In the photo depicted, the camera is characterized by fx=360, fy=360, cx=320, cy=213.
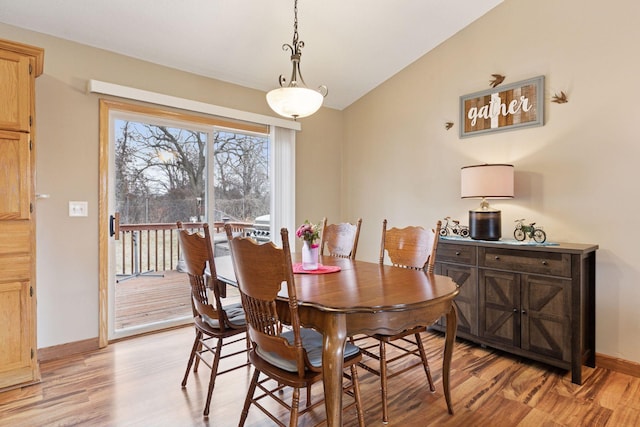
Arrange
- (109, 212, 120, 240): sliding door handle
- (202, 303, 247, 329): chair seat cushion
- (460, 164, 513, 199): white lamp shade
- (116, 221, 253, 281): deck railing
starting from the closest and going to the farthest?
(202, 303, 247, 329): chair seat cushion → (460, 164, 513, 199): white lamp shade → (109, 212, 120, 240): sliding door handle → (116, 221, 253, 281): deck railing

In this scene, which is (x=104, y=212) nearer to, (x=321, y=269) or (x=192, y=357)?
(x=192, y=357)

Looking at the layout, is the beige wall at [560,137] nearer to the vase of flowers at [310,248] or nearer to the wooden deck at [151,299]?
the vase of flowers at [310,248]

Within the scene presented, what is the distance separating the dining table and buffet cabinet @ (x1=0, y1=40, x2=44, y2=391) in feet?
Answer: 4.55

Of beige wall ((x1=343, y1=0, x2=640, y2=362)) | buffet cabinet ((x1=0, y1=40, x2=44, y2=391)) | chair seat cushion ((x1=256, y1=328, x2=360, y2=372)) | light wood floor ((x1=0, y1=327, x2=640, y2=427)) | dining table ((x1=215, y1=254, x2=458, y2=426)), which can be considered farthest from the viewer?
beige wall ((x1=343, y1=0, x2=640, y2=362))

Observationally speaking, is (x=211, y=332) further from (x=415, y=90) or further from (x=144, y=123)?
(x=415, y=90)

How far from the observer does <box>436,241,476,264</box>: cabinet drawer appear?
292 cm

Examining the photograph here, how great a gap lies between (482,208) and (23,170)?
11.0 ft

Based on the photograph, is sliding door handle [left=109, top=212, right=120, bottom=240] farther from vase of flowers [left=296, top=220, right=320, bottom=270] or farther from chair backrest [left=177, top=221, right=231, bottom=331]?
vase of flowers [left=296, top=220, right=320, bottom=270]

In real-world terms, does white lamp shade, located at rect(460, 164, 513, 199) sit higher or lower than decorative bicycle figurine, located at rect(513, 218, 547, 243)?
higher

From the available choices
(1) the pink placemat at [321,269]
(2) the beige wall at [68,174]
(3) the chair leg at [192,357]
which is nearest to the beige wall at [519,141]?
(2) the beige wall at [68,174]

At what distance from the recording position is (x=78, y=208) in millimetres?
2840

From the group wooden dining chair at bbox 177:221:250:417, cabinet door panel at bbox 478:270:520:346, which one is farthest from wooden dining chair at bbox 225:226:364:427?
cabinet door panel at bbox 478:270:520:346

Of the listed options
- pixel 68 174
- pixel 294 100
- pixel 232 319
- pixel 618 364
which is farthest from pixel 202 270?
pixel 618 364

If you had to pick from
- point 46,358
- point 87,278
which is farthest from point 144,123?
point 46,358
